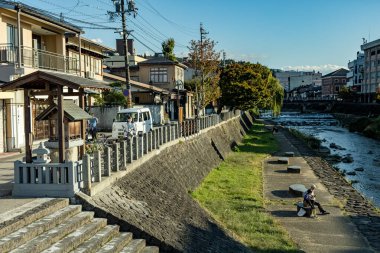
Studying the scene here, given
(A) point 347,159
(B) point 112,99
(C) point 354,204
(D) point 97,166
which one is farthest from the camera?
(A) point 347,159

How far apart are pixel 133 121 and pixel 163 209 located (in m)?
12.3

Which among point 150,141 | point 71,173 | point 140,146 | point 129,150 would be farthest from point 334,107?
point 71,173

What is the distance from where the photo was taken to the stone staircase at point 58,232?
841cm

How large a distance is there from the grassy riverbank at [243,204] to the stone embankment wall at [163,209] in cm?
90

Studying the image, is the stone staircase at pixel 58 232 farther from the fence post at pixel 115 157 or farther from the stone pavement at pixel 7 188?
the fence post at pixel 115 157

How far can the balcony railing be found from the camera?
66.8 feet

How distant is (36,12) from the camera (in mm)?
22219

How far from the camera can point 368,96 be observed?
109188 millimetres

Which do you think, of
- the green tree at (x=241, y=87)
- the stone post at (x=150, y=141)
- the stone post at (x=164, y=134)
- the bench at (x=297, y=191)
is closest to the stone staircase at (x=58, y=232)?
the stone post at (x=150, y=141)

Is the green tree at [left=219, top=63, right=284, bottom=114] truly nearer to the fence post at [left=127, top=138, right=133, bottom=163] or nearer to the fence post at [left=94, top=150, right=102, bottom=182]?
the fence post at [left=127, top=138, right=133, bottom=163]

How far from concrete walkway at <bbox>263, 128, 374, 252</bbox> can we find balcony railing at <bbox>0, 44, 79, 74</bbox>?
1430 centimetres

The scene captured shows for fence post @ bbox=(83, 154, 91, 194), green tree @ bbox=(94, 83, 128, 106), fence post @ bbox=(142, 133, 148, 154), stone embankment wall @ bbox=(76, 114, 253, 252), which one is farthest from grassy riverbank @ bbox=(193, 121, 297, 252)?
green tree @ bbox=(94, 83, 128, 106)

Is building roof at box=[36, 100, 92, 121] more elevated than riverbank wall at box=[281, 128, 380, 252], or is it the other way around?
building roof at box=[36, 100, 92, 121]

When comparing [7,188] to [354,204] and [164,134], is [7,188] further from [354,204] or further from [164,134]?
[354,204]
